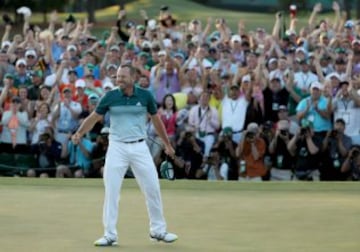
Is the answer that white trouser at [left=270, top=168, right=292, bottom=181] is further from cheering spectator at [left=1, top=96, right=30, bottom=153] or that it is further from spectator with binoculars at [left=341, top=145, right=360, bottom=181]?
cheering spectator at [left=1, top=96, right=30, bottom=153]

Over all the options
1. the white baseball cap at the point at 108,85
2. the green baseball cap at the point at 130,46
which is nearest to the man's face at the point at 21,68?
the white baseball cap at the point at 108,85

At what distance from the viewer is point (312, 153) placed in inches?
765

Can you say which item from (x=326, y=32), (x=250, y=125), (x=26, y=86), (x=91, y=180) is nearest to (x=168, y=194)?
(x=91, y=180)

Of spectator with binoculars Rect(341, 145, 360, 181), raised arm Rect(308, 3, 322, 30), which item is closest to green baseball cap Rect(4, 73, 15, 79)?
spectator with binoculars Rect(341, 145, 360, 181)

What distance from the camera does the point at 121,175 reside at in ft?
39.9

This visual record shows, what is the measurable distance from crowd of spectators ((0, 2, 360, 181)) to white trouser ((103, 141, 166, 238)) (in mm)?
6314

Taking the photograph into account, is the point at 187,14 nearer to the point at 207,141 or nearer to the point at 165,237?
the point at 207,141

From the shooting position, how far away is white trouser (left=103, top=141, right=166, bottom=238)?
476 inches

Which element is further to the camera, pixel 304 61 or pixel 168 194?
pixel 304 61

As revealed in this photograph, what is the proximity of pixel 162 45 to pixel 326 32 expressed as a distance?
378cm

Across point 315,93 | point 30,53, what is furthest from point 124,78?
point 30,53

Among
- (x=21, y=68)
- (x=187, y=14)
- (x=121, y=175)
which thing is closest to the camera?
(x=121, y=175)

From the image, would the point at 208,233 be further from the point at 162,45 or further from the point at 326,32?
the point at 326,32

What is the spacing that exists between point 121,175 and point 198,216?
7.69 ft
